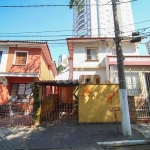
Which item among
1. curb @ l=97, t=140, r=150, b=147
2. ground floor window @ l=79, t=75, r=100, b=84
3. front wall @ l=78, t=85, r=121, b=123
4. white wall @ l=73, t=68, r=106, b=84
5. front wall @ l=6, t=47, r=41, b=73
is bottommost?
curb @ l=97, t=140, r=150, b=147

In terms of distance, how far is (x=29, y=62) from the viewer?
11570 mm

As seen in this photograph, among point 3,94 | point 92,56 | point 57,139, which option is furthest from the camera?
point 92,56

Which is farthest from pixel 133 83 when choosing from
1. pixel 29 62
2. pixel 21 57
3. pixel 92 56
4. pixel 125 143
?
pixel 21 57

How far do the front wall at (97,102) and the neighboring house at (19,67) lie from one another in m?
5.52

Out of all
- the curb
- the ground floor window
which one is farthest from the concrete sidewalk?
the ground floor window

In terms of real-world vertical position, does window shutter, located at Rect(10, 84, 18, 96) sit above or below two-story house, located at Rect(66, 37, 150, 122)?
below

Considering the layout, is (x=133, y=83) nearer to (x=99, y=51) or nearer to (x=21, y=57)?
(x=99, y=51)

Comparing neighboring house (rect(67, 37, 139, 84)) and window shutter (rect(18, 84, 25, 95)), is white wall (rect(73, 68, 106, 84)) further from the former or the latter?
window shutter (rect(18, 84, 25, 95))

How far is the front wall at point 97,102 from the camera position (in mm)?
7465

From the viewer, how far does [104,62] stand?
12.3m

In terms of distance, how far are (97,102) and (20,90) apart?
7840mm

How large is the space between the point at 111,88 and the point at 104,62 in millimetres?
4936

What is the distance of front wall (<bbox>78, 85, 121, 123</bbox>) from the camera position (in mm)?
7465

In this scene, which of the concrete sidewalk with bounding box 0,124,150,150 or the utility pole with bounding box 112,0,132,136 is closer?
the concrete sidewalk with bounding box 0,124,150,150
